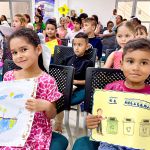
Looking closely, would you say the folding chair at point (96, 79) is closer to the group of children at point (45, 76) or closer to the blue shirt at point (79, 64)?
the group of children at point (45, 76)

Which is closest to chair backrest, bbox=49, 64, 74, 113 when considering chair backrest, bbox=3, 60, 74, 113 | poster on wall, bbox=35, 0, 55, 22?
chair backrest, bbox=3, 60, 74, 113

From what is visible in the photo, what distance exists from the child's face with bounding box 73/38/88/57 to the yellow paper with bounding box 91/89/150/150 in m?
1.23

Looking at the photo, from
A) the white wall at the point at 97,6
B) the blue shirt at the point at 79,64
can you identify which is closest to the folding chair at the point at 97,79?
the blue shirt at the point at 79,64

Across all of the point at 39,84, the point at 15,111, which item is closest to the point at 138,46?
the point at 39,84

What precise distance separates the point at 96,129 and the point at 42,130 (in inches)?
11.2

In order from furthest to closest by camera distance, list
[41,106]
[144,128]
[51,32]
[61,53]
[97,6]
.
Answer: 1. [97,6]
2. [51,32]
3. [61,53]
4. [41,106]
5. [144,128]

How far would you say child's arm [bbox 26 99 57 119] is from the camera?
98cm

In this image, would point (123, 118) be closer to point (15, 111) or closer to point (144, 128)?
point (144, 128)

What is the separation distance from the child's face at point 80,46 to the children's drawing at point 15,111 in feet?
3.82

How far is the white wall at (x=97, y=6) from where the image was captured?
28.6 ft

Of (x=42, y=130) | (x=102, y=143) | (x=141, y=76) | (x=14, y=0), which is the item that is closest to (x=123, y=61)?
(x=141, y=76)

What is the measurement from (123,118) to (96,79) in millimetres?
317

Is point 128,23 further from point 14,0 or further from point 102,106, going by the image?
point 14,0

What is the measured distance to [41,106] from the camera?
1009mm
